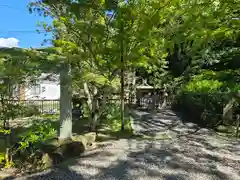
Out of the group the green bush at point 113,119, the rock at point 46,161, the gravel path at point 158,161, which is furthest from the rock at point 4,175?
the green bush at point 113,119

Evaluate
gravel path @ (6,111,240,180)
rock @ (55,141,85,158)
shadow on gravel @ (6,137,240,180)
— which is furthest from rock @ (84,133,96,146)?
rock @ (55,141,85,158)

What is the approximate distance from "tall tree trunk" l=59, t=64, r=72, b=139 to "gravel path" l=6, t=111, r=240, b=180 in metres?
1.10

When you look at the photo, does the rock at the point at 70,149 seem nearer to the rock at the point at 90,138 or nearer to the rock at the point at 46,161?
the rock at the point at 46,161

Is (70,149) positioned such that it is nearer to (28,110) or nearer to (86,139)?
(86,139)

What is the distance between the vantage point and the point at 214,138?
25.9 ft

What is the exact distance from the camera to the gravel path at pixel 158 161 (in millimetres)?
4438

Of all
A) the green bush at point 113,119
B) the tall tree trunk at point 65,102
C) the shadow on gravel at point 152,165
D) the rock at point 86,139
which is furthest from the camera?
the green bush at point 113,119

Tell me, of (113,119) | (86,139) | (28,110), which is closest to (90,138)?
(86,139)

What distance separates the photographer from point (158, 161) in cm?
523

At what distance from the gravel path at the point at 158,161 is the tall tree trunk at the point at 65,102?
3.60ft

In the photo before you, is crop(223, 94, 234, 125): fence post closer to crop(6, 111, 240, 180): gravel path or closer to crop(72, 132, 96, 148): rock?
crop(6, 111, 240, 180): gravel path

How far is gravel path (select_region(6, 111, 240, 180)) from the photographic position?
4.44 meters

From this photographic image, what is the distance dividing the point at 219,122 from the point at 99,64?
5028 mm

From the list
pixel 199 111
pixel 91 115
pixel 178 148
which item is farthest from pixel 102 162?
pixel 199 111
